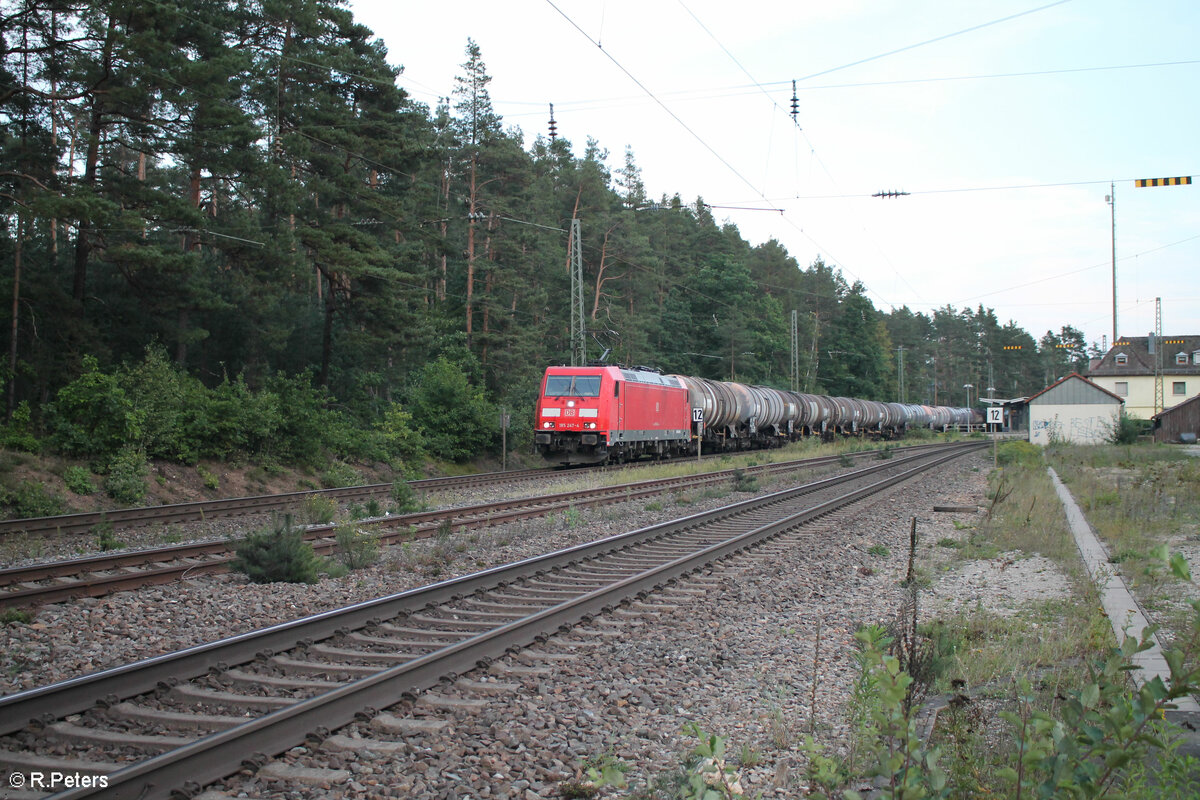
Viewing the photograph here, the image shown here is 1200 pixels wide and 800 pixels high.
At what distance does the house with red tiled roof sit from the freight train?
3023cm

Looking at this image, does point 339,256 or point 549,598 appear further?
point 339,256

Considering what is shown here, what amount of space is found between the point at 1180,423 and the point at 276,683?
53203mm

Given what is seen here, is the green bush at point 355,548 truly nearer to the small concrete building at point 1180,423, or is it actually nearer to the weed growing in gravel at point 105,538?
the weed growing in gravel at point 105,538

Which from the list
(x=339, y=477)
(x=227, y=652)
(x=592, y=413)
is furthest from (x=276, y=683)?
(x=592, y=413)

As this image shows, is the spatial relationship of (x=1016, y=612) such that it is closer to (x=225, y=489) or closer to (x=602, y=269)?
(x=225, y=489)

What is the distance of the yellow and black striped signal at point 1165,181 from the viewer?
20.9 m

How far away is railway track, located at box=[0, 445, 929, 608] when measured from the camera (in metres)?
7.89

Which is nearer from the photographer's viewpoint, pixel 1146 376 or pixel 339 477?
pixel 339 477

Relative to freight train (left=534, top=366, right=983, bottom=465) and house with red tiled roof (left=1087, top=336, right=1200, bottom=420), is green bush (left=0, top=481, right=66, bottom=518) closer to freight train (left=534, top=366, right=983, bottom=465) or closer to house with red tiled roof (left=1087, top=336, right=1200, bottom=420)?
freight train (left=534, top=366, right=983, bottom=465)

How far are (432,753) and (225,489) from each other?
53.7 ft

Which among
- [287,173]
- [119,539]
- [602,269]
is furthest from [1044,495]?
[602,269]

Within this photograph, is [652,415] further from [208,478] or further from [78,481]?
[78,481]

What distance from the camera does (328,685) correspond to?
521 centimetres

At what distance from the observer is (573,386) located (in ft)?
79.4
